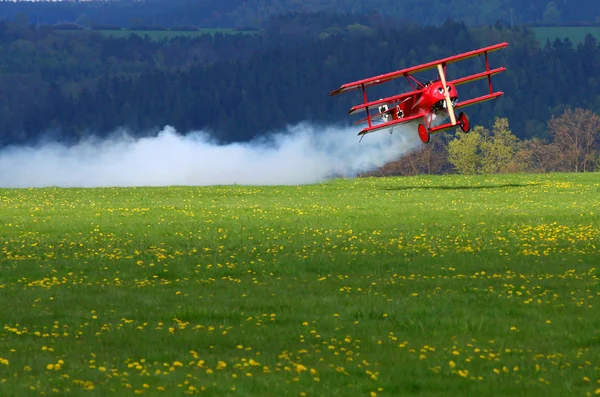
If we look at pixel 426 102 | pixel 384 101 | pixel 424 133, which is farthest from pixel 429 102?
pixel 384 101

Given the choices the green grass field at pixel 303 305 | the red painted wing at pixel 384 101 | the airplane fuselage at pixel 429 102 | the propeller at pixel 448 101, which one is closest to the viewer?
the green grass field at pixel 303 305

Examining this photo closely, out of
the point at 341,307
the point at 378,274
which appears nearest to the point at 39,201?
the point at 378,274

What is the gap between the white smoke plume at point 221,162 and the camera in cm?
6681

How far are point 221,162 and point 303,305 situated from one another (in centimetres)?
5561

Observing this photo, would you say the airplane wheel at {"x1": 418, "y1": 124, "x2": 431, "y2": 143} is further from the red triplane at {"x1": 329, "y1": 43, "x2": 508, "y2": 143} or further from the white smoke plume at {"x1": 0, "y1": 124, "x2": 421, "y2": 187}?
the white smoke plume at {"x1": 0, "y1": 124, "x2": 421, "y2": 187}

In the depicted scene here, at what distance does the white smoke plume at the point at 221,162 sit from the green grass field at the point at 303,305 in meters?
29.4

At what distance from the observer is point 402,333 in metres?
15.5

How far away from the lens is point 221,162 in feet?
240

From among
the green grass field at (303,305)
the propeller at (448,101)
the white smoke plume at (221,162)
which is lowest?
the green grass field at (303,305)

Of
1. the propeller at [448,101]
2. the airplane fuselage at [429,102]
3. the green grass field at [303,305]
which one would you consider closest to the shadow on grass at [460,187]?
the airplane fuselage at [429,102]

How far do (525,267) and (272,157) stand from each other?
48.9 meters

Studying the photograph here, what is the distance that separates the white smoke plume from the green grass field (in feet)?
96.5

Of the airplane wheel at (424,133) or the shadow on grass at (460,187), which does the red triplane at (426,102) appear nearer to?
the airplane wheel at (424,133)

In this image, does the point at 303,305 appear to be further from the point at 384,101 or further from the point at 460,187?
the point at 460,187
